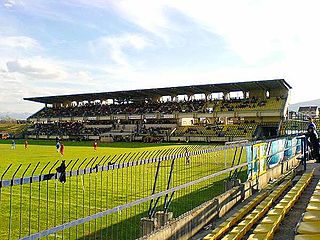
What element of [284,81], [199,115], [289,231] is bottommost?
[289,231]

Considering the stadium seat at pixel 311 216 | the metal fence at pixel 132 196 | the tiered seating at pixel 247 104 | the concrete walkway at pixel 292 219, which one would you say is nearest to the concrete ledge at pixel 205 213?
the metal fence at pixel 132 196

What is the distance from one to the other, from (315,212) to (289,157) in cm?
1387

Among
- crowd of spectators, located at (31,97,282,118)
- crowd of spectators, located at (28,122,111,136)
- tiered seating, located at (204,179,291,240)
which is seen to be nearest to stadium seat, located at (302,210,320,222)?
tiered seating, located at (204,179,291,240)

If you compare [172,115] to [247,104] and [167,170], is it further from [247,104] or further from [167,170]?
[167,170]

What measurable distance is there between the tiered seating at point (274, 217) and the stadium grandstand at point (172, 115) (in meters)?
37.3

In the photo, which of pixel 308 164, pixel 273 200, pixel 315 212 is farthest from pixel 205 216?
pixel 308 164

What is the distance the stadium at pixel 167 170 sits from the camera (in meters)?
7.33

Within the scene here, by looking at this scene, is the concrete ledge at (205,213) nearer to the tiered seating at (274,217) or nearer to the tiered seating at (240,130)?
the tiered seating at (274,217)

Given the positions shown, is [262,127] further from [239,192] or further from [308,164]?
[239,192]

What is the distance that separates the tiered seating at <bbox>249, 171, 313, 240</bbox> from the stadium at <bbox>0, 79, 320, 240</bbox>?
0.02 meters

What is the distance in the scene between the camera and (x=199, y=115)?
62500 millimetres

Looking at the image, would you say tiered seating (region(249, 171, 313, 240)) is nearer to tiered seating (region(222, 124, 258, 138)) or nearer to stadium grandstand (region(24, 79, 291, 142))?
stadium grandstand (region(24, 79, 291, 142))

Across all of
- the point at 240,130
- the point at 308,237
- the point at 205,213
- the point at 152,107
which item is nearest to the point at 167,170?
the point at 205,213

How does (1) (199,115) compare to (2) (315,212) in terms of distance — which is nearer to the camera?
(2) (315,212)
